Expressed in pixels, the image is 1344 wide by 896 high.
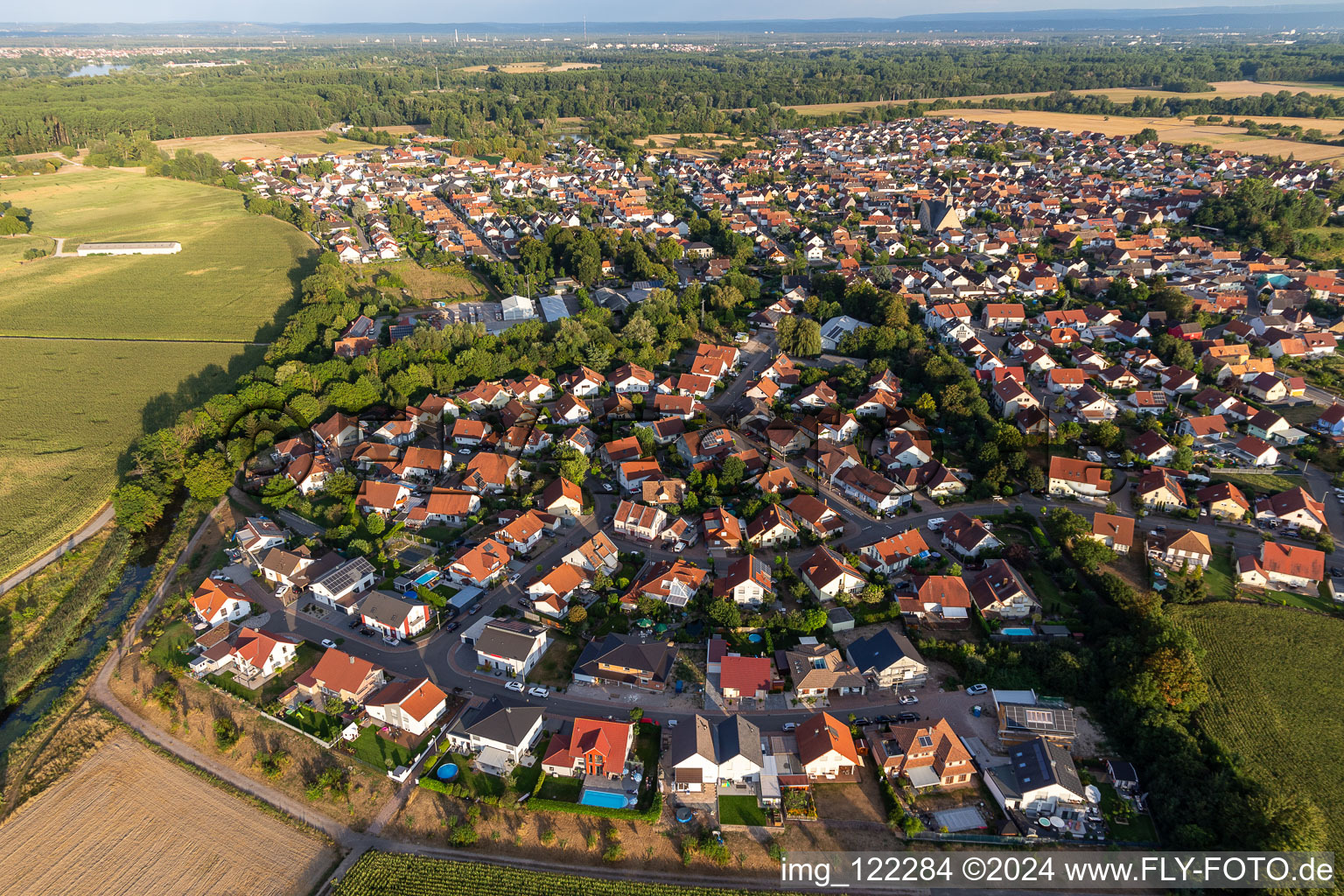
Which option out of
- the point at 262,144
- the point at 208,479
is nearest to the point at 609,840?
the point at 208,479

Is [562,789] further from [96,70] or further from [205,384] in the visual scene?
[96,70]

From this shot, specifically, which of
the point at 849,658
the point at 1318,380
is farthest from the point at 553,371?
the point at 1318,380

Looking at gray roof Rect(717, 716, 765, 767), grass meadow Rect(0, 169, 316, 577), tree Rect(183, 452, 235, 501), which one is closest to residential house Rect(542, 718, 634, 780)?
gray roof Rect(717, 716, 765, 767)

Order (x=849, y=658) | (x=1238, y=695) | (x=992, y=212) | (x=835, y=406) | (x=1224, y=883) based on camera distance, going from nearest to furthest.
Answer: (x=1224, y=883) < (x=1238, y=695) < (x=849, y=658) < (x=835, y=406) < (x=992, y=212)

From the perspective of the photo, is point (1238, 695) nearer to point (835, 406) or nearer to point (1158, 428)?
point (1158, 428)

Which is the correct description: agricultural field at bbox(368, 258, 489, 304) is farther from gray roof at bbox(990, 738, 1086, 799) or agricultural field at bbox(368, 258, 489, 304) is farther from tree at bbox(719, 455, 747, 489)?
gray roof at bbox(990, 738, 1086, 799)

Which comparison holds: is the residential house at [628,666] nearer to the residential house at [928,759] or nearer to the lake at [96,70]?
the residential house at [928,759]
